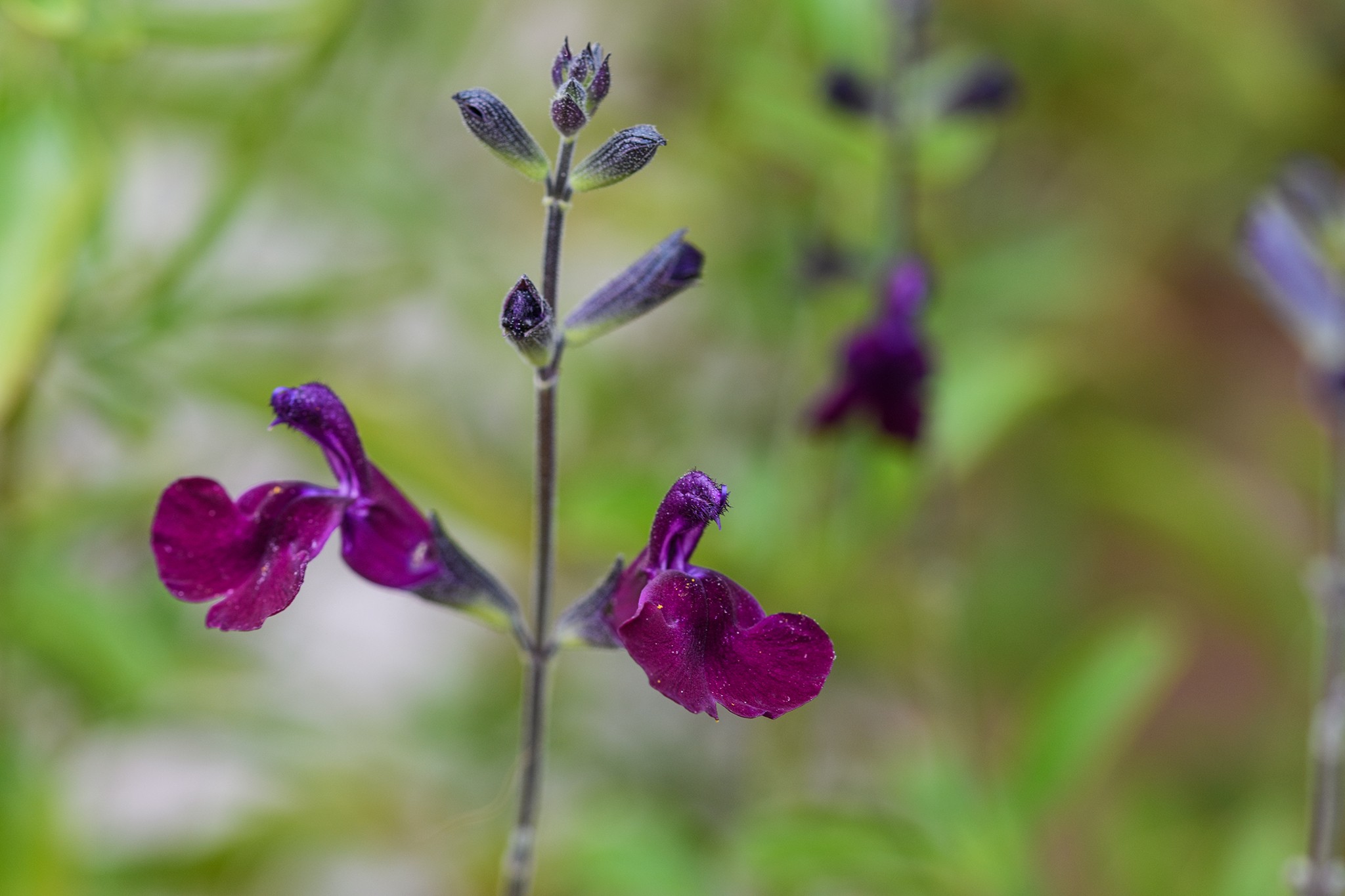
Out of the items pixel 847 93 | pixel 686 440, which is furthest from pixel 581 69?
pixel 686 440

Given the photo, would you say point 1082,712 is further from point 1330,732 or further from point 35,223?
point 35,223

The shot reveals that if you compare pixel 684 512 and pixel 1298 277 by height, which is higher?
pixel 1298 277

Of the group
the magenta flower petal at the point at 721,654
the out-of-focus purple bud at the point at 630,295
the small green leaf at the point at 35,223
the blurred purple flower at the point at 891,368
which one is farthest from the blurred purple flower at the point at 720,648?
the small green leaf at the point at 35,223

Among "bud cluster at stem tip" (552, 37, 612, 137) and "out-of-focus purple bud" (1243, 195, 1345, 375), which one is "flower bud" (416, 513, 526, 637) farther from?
"out-of-focus purple bud" (1243, 195, 1345, 375)

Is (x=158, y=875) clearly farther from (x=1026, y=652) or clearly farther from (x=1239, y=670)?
(x=1239, y=670)

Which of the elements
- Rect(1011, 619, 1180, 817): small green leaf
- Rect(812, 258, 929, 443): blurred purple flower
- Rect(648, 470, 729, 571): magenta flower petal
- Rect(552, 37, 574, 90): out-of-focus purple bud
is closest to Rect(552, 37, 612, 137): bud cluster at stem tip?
Rect(552, 37, 574, 90): out-of-focus purple bud

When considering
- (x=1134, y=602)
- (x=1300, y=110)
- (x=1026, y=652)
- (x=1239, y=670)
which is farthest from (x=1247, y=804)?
(x=1300, y=110)

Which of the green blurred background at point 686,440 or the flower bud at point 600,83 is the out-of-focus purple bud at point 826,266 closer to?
the green blurred background at point 686,440
